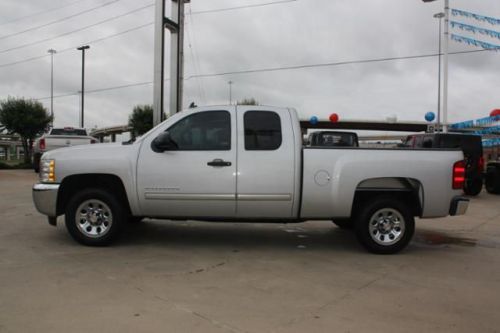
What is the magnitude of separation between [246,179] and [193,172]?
28.4 inches

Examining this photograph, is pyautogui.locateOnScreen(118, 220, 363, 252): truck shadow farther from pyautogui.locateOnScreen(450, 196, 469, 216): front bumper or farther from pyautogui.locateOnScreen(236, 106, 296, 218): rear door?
pyautogui.locateOnScreen(450, 196, 469, 216): front bumper

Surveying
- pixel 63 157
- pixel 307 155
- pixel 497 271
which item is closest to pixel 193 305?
pixel 307 155

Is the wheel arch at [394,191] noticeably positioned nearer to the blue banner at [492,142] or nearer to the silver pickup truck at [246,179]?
the silver pickup truck at [246,179]

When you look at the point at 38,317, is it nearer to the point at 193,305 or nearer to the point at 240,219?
the point at 193,305

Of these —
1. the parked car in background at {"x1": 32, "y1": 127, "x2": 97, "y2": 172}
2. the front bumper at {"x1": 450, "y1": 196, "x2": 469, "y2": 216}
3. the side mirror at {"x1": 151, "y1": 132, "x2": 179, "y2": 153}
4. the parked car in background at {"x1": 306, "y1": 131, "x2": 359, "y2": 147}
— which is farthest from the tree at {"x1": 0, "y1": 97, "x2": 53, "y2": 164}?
the front bumper at {"x1": 450, "y1": 196, "x2": 469, "y2": 216}

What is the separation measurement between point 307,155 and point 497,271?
2.82 meters

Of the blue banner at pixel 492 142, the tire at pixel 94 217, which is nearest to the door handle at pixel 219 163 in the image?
the tire at pixel 94 217

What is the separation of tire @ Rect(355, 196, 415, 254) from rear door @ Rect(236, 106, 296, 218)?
1068 mm

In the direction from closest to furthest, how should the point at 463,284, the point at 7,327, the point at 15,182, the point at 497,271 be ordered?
the point at 7,327, the point at 463,284, the point at 497,271, the point at 15,182

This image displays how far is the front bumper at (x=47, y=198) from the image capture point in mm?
6727

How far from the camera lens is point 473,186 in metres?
15.9

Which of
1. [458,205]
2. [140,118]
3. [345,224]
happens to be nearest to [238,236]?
[345,224]

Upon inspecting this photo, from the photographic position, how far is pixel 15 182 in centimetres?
1683

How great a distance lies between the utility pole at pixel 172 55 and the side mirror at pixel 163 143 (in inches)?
288
